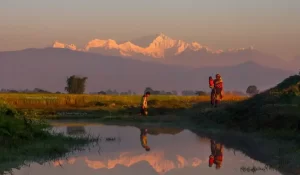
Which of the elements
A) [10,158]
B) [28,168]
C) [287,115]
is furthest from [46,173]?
[287,115]

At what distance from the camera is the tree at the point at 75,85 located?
10412 cm

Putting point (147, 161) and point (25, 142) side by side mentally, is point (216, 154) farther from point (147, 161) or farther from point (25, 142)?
point (25, 142)

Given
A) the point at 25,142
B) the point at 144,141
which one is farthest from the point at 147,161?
the point at 144,141

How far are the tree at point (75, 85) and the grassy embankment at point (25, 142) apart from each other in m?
84.4

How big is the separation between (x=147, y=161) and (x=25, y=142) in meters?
4.99

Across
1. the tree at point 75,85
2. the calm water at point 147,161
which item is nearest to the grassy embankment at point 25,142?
the calm water at point 147,161

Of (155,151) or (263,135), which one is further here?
(263,135)

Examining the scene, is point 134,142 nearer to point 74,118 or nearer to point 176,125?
point 176,125

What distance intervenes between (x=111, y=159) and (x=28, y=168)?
2.83 m

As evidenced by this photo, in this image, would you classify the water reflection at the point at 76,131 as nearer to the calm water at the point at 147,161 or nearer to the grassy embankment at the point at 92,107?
the calm water at the point at 147,161

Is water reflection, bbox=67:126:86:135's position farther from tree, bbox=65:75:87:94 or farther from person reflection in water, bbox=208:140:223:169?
tree, bbox=65:75:87:94

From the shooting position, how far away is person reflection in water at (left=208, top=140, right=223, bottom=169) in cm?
1381

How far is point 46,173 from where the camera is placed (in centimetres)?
1199

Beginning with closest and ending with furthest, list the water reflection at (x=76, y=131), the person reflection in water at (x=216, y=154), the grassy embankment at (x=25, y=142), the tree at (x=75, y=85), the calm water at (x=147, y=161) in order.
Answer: the calm water at (x=147, y=161)
the person reflection in water at (x=216, y=154)
the grassy embankment at (x=25, y=142)
the water reflection at (x=76, y=131)
the tree at (x=75, y=85)
